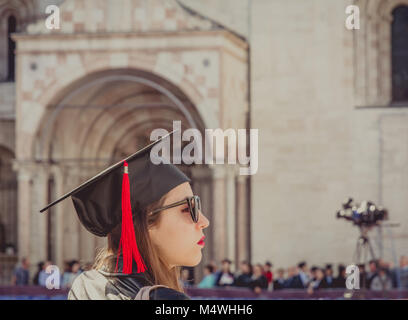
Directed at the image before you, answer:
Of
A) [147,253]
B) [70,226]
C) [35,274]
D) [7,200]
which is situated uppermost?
[147,253]

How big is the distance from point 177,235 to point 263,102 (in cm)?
1733

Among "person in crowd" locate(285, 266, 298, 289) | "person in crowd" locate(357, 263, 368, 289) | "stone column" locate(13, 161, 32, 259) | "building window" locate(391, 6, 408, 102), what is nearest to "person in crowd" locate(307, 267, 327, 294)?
"person in crowd" locate(285, 266, 298, 289)

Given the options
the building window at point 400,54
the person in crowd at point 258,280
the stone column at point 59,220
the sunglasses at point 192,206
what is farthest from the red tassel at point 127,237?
the building window at point 400,54

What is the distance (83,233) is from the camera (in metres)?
21.9

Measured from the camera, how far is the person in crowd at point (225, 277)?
16578 millimetres

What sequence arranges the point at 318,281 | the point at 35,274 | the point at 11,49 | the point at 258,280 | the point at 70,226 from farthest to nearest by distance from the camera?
1. the point at 11,49
2. the point at 70,226
3. the point at 35,274
4. the point at 318,281
5. the point at 258,280

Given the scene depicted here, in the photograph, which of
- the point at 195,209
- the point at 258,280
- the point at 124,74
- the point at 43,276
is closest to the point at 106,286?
the point at 195,209

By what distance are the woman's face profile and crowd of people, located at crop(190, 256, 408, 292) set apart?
12005mm

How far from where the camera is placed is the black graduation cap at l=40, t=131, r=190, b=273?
11.8ft

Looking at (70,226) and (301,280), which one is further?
(70,226)

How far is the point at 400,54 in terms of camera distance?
20844mm

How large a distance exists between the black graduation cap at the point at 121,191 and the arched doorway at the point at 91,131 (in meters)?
16.1

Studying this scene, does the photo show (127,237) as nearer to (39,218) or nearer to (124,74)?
(124,74)
